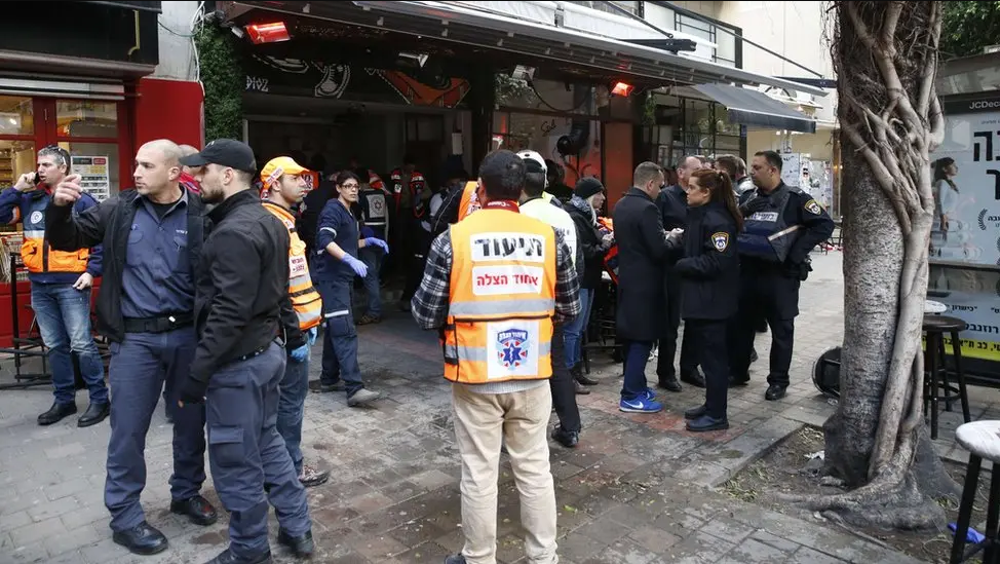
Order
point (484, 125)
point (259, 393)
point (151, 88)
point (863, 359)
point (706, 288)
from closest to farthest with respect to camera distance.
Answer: point (259, 393) → point (863, 359) → point (706, 288) → point (151, 88) → point (484, 125)

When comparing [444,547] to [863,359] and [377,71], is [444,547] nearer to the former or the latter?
[863,359]

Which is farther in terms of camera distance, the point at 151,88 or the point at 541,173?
the point at 151,88

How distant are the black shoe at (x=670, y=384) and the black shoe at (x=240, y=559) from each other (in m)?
3.97

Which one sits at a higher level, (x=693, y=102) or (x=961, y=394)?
(x=693, y=102)

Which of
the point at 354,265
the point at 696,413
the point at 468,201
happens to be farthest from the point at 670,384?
the point at 354,265

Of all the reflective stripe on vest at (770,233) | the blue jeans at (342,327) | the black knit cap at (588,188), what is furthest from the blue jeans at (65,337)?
the reflective stripe on vest at (770,233)

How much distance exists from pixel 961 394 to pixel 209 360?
512 centimetres

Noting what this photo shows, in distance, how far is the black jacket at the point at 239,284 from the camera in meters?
3.03

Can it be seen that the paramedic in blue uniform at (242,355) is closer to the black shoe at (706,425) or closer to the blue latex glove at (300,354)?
the blue latex glove at (300,354)

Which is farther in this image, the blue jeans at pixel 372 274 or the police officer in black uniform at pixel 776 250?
the blue jeans at pixel 372 274

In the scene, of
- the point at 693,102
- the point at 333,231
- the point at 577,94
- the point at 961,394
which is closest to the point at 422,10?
the point at 333,231

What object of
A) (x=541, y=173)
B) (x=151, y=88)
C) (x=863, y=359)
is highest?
(x=151, y=88)

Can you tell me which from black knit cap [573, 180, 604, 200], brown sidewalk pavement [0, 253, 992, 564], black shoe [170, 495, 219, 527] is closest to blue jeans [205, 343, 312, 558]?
brown sidewalk pavement [0, 253, 992, 564]

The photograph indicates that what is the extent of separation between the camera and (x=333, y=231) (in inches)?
222
